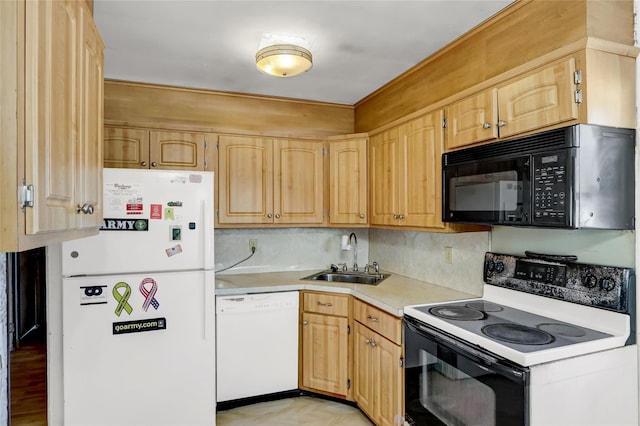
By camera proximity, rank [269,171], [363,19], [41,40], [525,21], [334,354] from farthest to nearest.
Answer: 1. [269,171]
2. [334,354]
3. [363,19]
4. [525,21]
5. [41,40]

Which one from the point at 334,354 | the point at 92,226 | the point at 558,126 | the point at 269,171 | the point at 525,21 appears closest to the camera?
the point at 92,226

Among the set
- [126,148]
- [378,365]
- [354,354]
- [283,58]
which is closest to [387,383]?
[378,365]

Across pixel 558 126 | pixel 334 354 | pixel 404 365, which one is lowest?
pixel 334 354

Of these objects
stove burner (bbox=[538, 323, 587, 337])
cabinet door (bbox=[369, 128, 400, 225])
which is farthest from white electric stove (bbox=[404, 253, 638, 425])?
cabinet door (bbox=[369, 128, 400, 225])

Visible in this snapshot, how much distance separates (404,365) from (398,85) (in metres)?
1.96

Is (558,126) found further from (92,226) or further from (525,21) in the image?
(92,226)

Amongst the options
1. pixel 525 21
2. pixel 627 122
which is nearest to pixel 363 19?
pixel 525 21

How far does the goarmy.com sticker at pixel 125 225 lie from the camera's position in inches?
85.0

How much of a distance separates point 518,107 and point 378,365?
1.62 metres

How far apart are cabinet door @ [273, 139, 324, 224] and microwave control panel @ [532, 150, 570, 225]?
72.9 inches

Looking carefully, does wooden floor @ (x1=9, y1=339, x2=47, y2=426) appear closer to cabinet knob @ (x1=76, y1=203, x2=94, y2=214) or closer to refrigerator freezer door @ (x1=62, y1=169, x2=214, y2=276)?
refrigerator freezer door @ (x1=62, y1=169, x2=214, y2=276)

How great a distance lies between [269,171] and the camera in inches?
121

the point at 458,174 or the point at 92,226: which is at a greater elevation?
the point at 458,174

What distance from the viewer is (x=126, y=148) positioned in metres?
2.74
